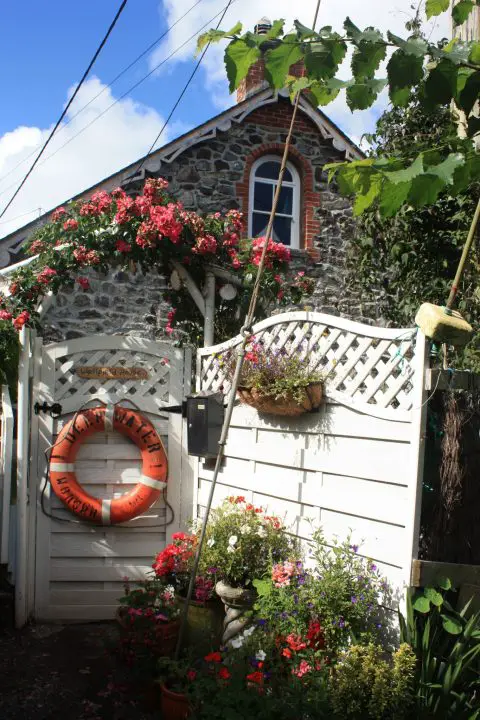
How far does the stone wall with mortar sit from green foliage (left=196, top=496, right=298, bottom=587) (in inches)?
178

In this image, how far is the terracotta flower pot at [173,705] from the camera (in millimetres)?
3432

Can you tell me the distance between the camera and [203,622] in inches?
161

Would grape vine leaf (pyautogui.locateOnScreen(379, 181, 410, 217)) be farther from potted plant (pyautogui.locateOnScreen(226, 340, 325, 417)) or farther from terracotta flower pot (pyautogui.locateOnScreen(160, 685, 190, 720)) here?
terracotta flower pot (pyautogui.locateOnScreen(160, 685, 190, 720))

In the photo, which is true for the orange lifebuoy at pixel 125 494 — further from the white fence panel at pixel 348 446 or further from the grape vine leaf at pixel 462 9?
the grape vine leaf at pixel 462 9

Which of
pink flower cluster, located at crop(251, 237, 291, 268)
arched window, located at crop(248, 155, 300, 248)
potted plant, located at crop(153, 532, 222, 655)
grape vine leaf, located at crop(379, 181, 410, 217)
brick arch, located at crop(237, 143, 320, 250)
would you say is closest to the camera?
grape vine leaf, located at crop(379, 181, 410, 217)

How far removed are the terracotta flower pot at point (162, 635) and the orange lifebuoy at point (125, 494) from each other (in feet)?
3.29

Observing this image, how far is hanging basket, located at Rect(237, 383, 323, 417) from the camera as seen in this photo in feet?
12.4

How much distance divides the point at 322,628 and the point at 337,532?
539 mm

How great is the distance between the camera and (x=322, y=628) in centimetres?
325

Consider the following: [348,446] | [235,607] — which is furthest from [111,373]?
[348,446]

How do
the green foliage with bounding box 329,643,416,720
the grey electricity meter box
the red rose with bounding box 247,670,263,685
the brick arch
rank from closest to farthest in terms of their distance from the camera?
the green foliage with bounding box 329,643,416,720
the red rose with bounding box 247,670,263,685
the grey electricity meter box
the brick arch

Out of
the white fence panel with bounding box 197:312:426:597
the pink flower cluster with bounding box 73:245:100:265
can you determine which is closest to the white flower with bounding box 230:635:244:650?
the white fence panel with bounding box 197:312:426:597

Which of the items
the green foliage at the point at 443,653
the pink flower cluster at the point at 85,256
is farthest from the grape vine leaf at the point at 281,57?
the pink flower cluster at the point at 85,256

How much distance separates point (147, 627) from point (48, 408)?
5.65 feet
